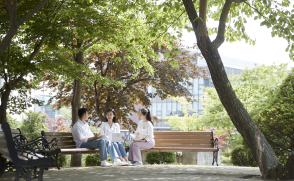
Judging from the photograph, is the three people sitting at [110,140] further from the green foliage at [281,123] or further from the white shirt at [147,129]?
the green foliage at [281,123]

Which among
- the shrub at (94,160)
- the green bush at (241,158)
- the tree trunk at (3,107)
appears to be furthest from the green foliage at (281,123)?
the shrub at (94,160)

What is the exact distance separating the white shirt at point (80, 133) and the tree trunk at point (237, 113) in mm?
3700

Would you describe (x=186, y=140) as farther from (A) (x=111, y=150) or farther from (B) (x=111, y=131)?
(A) (x=111, y=150)

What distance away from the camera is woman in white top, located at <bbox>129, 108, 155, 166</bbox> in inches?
323

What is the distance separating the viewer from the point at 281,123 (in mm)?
6324

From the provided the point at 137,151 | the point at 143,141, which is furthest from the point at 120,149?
the point at 143,141

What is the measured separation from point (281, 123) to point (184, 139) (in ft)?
14.2

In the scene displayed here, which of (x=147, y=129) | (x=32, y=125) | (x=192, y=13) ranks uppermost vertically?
(x=192, y=13)

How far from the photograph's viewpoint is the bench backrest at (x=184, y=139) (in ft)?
33.1

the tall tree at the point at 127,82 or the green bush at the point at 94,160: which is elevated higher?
the tall tree at the point at 127,82

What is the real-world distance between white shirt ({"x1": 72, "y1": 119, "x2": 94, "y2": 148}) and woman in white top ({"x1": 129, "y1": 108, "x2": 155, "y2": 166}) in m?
1.23

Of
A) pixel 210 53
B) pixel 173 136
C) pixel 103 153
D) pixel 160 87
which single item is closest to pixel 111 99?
pixel 160 87

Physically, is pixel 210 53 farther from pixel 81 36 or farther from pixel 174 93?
pixel 174 93

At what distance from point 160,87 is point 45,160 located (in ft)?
31.7
